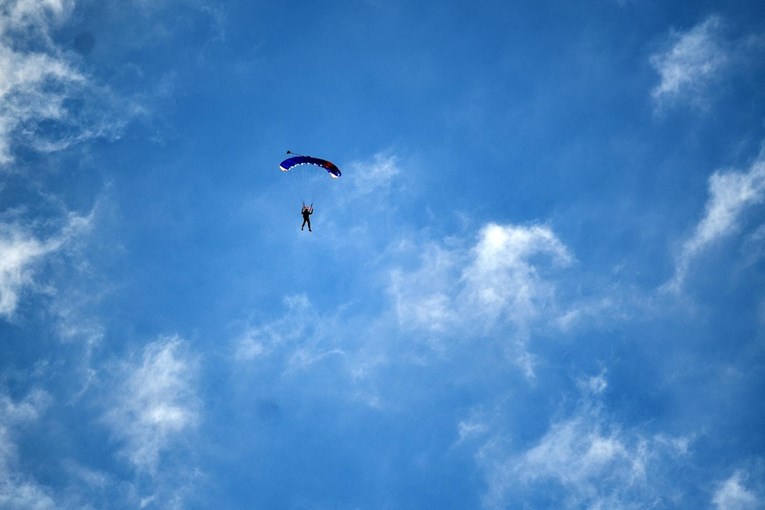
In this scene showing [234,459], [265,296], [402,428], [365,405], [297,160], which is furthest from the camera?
[365,405]

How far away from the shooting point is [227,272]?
172 meters

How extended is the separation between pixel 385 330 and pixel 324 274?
6021cm

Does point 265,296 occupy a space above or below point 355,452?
above

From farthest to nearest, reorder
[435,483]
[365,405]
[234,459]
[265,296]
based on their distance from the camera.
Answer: [365,405] < [265,296] < [435,483] < [234,459]

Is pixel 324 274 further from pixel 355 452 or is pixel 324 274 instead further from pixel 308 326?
pixel 308 326

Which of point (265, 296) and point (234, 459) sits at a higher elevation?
point (265, 296)

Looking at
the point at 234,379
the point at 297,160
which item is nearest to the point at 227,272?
the point at 234,379

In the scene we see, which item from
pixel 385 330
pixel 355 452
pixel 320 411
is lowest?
pixel 355 452

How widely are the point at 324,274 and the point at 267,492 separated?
3479 inches

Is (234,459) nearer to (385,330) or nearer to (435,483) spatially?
(435,483)

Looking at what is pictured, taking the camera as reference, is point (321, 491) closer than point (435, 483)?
No

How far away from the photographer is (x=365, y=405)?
17150 cm

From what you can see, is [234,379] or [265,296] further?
[265,296]

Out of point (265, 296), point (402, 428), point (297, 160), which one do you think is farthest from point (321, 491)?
point (297, 160)
